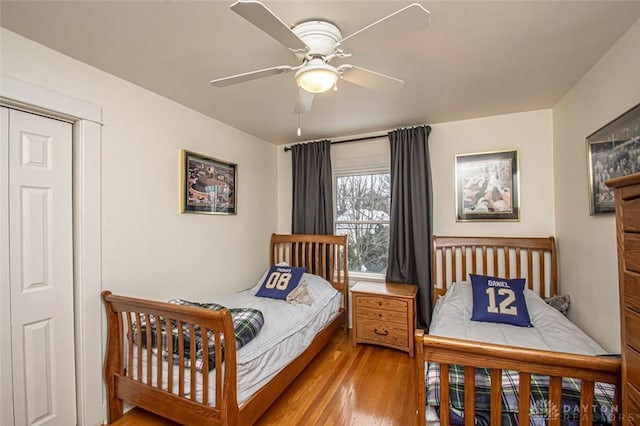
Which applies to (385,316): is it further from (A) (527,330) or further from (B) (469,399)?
(B) (469,399)

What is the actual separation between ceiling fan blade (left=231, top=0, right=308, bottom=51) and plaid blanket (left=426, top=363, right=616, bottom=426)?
168 cm

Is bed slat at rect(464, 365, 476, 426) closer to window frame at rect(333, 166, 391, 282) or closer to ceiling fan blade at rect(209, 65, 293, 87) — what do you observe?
ceiling fan blade at rect(209, 65, 293, 87)

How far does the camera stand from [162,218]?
7.64 ft

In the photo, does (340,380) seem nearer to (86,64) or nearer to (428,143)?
(428,143)

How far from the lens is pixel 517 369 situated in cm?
105

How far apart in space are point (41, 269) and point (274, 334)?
4.92 feet

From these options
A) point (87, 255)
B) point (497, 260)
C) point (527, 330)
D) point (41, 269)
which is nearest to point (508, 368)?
point (527, 330)

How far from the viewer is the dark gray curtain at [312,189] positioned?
Result: 3.49 m

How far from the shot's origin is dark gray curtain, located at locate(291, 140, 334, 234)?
11.4 ft

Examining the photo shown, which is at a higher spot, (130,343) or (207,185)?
(207,185)

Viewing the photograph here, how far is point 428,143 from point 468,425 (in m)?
2.63

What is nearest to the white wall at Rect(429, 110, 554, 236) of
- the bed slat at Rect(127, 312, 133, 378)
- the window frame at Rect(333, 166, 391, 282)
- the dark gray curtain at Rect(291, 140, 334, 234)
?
the window frame at Rect(333, 166, 391, 282)

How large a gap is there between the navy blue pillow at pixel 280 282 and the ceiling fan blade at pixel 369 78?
2.05 m

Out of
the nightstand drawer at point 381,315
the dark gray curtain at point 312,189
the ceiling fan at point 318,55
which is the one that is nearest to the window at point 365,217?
the dark gray curtain at point 312,189
